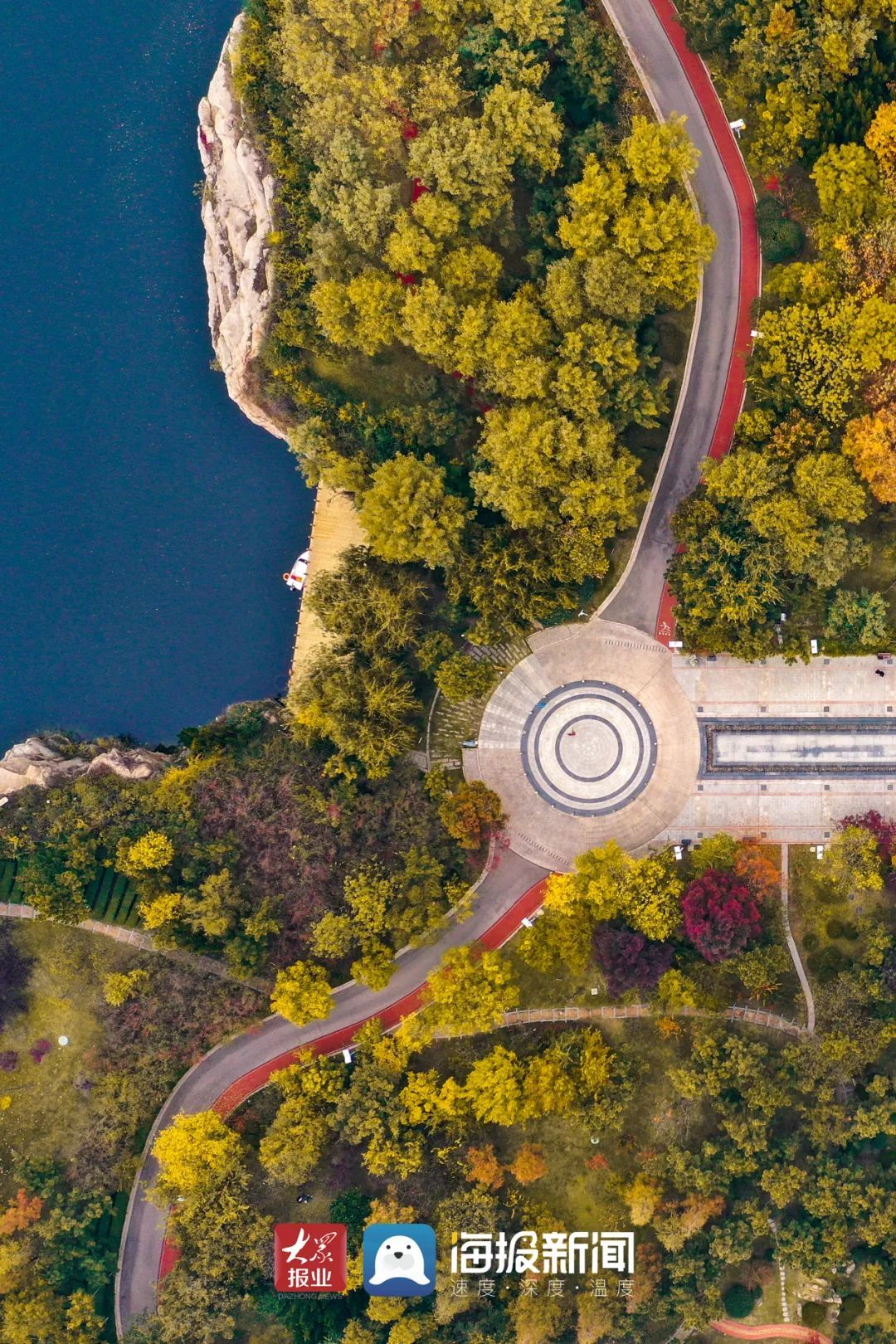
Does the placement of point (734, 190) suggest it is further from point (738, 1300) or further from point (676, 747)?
point (738, 1300)

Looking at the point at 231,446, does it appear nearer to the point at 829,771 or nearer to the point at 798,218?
the point at 798,218

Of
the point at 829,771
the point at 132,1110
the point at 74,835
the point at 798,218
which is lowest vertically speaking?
the point at 132,1110

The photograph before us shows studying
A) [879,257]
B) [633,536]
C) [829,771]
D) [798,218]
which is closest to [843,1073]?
[829,771]

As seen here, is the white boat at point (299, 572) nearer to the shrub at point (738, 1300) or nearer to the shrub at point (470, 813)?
the shrub at point (470, 813)

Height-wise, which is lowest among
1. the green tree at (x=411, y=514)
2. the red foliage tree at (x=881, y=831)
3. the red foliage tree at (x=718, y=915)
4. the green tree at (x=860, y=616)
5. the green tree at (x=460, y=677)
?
the red foliage tree at (x=718, y=915)

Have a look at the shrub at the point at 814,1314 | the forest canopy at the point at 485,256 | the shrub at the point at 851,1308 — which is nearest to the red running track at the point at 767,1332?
the shrub at the point at 814,1314

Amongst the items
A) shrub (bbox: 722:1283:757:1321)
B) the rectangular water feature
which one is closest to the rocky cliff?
the rectangular water feature

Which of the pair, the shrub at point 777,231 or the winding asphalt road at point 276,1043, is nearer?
the shrub at point 777,231
